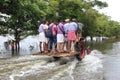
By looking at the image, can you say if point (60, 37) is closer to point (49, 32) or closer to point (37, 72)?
point (49, 32)

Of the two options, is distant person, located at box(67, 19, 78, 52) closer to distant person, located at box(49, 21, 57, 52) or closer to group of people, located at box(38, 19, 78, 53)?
group of people, located at box(38, 19, 78, 53)

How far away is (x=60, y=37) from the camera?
61.4ft

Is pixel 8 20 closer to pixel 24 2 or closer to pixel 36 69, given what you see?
pixel 24 2

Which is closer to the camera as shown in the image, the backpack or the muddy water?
the muddy water

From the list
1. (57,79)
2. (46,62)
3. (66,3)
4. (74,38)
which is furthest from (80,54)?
(66,3)

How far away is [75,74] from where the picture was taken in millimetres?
13641

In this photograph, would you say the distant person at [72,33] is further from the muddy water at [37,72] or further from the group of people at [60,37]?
the muddy water at [37,72]

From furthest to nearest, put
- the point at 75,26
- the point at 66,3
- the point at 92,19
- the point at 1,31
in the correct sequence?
1. the point at 92,19
2. the point at 66,3
3. the point at 1,31
4. the point at 75,26

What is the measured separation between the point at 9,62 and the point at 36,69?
5.27ft

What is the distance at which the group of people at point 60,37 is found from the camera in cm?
1869

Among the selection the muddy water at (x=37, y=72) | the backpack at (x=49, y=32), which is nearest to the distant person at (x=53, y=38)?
the backpack at (x=49, y=32)

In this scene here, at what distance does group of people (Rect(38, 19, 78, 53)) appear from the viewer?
18.7m

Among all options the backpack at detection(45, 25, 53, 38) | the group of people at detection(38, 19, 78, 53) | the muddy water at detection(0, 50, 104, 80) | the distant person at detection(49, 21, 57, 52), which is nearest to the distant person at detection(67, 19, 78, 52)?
the group of people at detection(38, 19, 78, 53)

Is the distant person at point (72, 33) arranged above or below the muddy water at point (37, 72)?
above
